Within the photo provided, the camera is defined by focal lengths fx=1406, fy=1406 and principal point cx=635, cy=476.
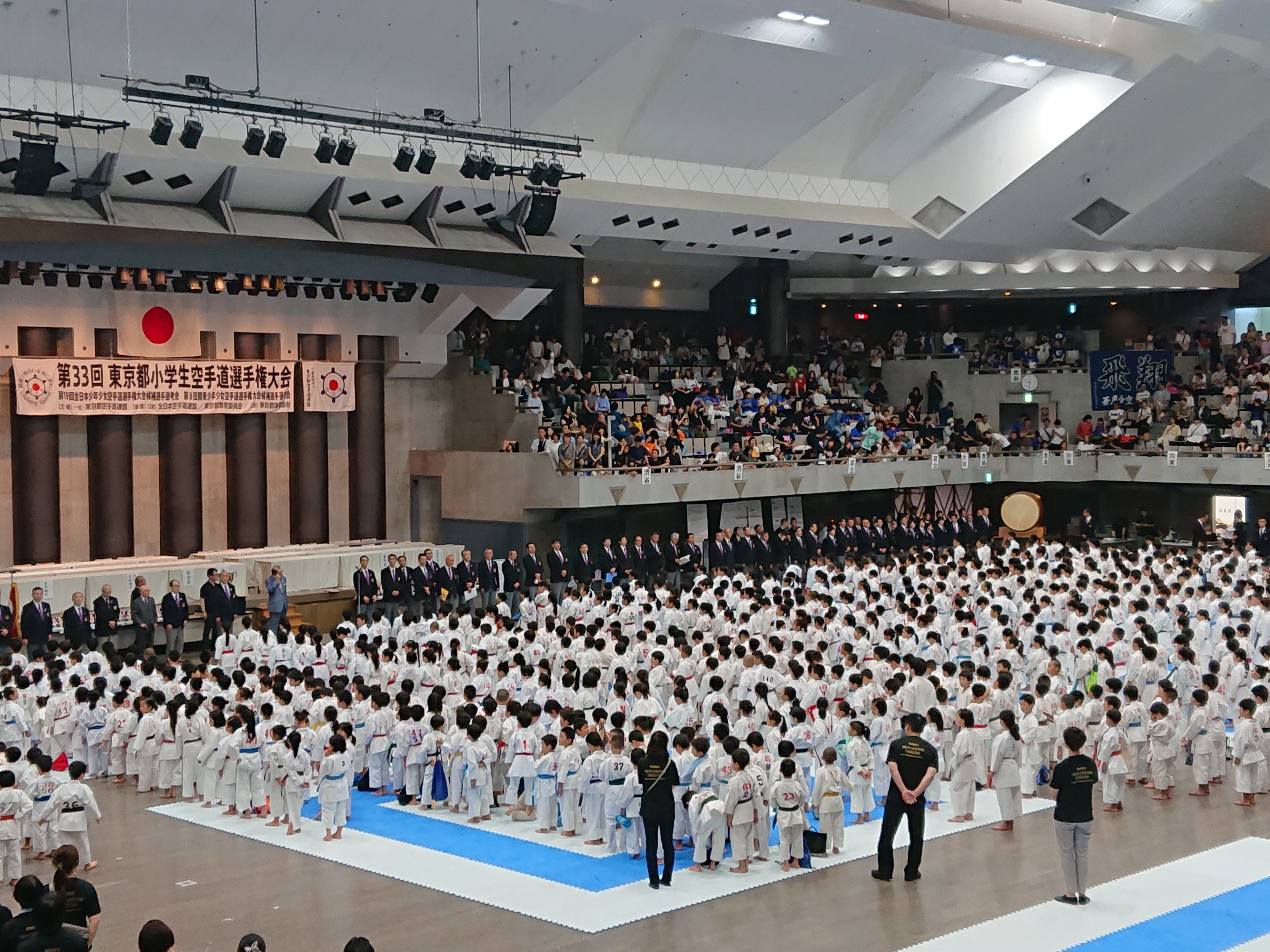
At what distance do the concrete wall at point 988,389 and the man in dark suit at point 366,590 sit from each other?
2146 centimetres

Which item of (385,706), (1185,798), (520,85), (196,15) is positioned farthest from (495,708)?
(520,85)

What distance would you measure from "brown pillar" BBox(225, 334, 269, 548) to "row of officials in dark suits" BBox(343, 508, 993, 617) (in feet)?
13.6

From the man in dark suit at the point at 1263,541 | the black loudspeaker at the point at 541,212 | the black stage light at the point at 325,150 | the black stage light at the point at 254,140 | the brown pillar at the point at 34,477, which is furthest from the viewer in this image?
the man in dark suit at the point at 1263,541

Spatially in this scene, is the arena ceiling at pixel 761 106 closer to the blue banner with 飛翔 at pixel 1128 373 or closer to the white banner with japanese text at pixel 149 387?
the blue banner with 飛翔 at pixel 1128 373

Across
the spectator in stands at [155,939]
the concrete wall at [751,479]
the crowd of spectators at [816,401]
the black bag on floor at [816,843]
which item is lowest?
the black bag on floor at [816,843]

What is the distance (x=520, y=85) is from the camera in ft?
81.4

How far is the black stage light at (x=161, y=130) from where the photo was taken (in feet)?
63.4

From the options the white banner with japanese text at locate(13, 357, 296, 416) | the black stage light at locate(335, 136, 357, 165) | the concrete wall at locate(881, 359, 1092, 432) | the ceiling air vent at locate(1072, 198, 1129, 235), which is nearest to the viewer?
the black stage light at locate(335, 136, 357, 165)

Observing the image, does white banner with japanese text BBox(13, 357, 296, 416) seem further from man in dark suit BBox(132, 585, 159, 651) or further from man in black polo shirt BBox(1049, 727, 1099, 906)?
man in black polo shirt BBox(1049, 727, 1099, 906)

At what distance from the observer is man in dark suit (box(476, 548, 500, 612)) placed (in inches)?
1070

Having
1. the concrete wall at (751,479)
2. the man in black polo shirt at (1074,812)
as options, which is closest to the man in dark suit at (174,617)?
the concrete wall at (751,479)

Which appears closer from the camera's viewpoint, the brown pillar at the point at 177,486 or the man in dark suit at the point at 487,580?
the man in dark suit at the point at 487,580

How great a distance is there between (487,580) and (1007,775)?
48.0ft

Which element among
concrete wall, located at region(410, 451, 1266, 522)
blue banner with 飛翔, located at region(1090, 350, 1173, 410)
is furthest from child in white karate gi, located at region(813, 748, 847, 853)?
blue banner with 飛翔, located at region(1090, 350, 1173, 410)
